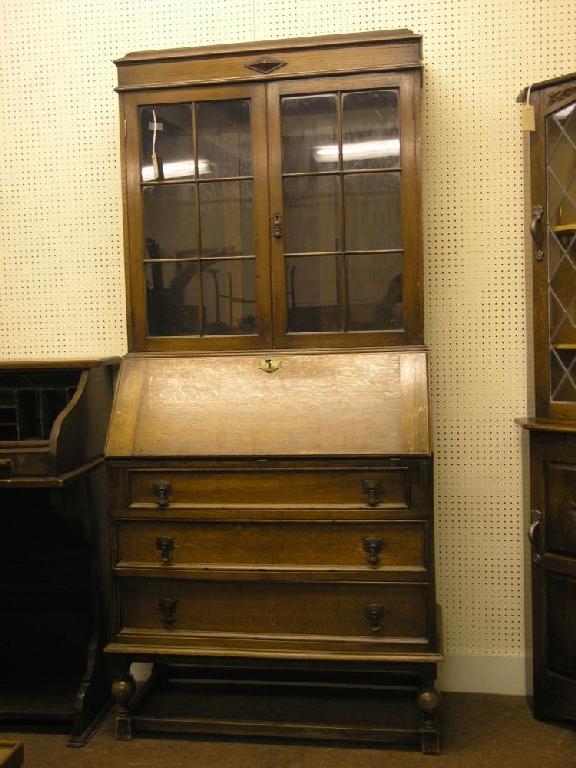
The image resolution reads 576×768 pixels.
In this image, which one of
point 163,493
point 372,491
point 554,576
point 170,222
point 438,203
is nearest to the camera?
point 372,491

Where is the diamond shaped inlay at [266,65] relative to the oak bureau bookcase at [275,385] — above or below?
above

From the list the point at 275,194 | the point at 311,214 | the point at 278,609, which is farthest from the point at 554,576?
the point at 275,194

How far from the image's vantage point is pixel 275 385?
2.85 meters

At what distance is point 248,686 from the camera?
321cm

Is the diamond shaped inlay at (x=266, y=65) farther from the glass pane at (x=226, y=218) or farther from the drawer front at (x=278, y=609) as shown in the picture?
the drawer front at (x=278, y=609)

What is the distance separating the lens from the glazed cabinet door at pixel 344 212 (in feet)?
9.29

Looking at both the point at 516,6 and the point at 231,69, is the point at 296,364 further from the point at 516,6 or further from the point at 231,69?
the point at 516,6

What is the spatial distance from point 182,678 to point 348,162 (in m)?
2.14

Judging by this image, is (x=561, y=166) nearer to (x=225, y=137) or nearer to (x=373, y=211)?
(x=373, y=211)

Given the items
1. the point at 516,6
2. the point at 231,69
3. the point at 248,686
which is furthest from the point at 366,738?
the point at 516,6

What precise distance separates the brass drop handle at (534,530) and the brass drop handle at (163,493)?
4.29 ft

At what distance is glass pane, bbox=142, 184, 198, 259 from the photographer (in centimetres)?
297

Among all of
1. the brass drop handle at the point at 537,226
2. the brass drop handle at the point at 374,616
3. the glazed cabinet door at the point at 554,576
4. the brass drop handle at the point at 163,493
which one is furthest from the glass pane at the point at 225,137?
the brass drop handle at the point at 374,616

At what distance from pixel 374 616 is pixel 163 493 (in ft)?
2.71
